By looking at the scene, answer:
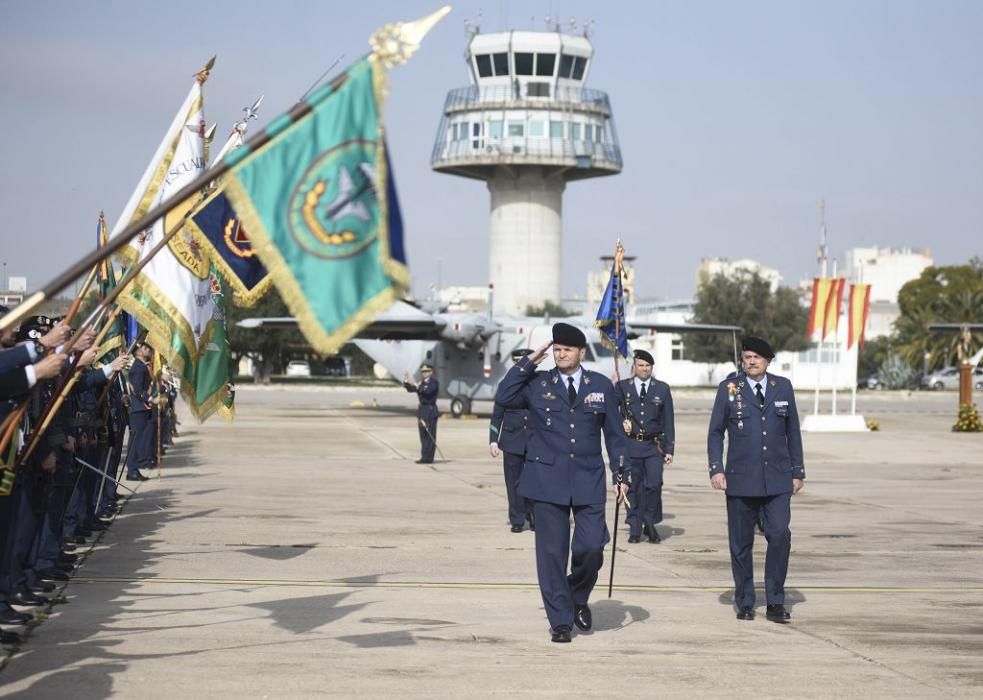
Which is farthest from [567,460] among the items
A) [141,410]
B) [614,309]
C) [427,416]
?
[427,416]

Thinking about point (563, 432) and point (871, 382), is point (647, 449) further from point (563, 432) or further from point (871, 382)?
point (871, 382)

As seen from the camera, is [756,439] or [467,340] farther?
[467,340]

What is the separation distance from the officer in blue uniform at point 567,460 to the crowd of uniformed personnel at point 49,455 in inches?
110

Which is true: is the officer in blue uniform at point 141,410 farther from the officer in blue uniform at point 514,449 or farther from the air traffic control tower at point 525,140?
the air traffic control tower at point 525,140

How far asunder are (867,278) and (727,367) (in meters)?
69.4

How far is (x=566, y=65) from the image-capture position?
87.7 m

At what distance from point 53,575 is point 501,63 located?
260 ft

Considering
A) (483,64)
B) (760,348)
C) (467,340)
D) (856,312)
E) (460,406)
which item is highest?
A: (483,64)

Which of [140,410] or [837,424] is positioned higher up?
[140,410]

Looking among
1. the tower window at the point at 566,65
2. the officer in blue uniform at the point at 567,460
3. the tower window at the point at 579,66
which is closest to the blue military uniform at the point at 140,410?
the officer in blue uniform at the point at 567,460

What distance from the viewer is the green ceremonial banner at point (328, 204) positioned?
7137 millimetres

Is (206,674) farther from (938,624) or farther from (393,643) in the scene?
(938,624)

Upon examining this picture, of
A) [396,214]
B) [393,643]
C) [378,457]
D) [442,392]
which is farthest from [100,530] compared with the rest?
[442,392]

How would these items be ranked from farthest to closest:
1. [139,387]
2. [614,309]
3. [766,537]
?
[139,387] < [614,309] < [766,537]
